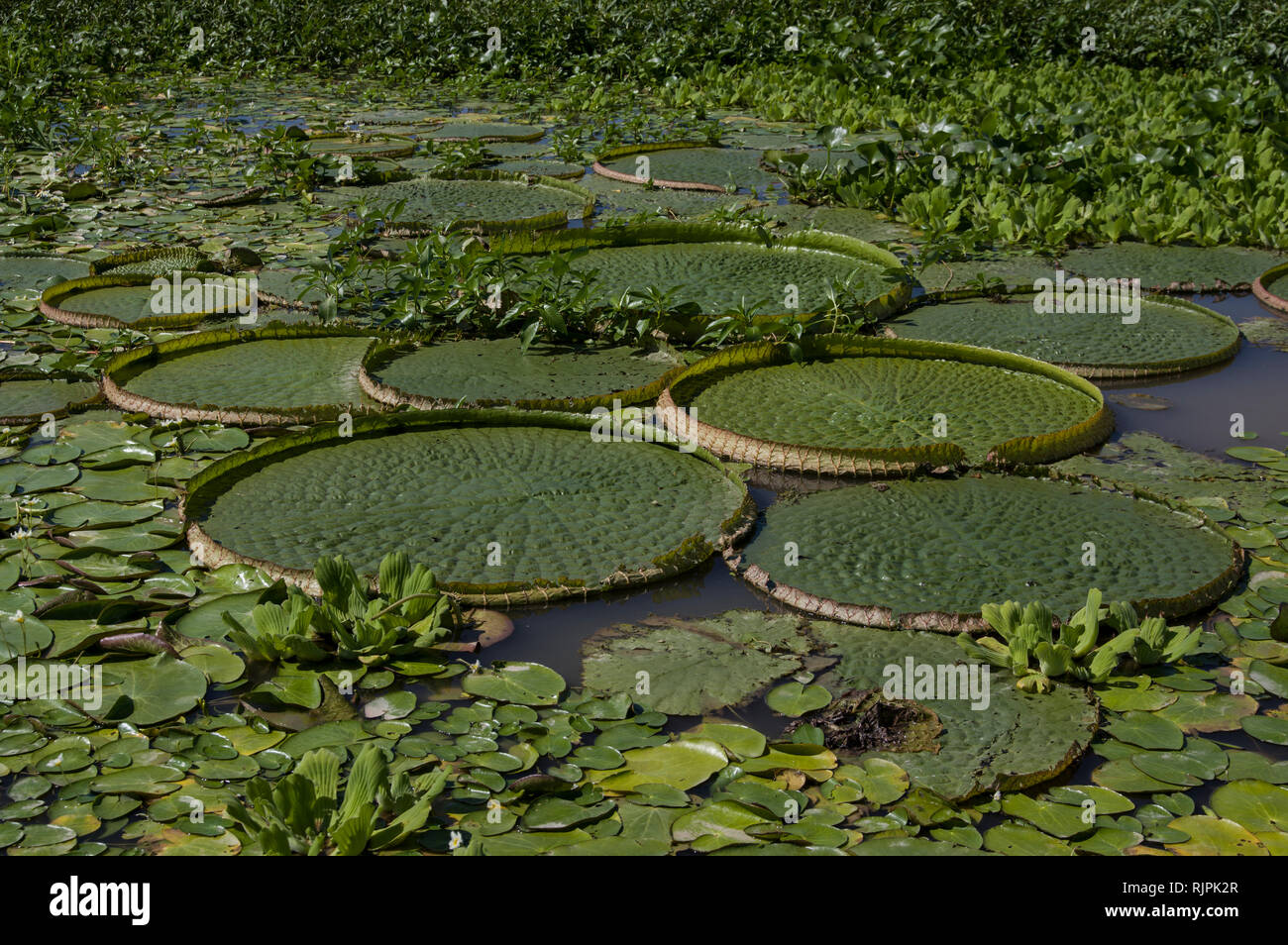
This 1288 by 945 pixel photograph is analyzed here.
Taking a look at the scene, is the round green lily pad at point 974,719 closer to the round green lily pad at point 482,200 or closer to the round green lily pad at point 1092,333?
the round green lily pad at point 1092,333

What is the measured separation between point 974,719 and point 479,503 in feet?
4.87

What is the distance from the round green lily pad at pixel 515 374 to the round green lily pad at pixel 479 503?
167 mm

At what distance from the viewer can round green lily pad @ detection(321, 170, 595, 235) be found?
6.21 meters

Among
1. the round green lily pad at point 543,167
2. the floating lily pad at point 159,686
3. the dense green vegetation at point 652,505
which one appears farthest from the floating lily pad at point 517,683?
the round green lily pad at point 543,167

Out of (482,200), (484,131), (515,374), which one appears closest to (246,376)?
(515,374)

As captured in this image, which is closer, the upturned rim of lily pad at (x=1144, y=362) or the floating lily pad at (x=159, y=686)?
the floating lily pad at (x=159, y=686)

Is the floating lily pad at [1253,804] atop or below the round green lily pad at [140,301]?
below

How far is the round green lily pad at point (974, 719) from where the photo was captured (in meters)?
2.41

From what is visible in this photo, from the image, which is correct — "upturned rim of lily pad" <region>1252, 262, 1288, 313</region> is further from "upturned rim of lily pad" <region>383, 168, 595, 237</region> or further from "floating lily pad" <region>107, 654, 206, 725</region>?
"floating lily pad" <region>107, 654, 206, 725</region>

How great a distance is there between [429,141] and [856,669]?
6.12 m

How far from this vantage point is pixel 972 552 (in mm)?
3209

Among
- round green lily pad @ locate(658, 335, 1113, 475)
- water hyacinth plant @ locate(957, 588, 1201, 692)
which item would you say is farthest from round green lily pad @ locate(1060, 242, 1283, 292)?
water hyacinth plant @ locate(957, 588, 1201, 692)

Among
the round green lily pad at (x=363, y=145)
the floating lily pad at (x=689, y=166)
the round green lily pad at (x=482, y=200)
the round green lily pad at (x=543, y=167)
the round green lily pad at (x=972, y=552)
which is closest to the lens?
the round green lily pad at (x=972, y=552)
